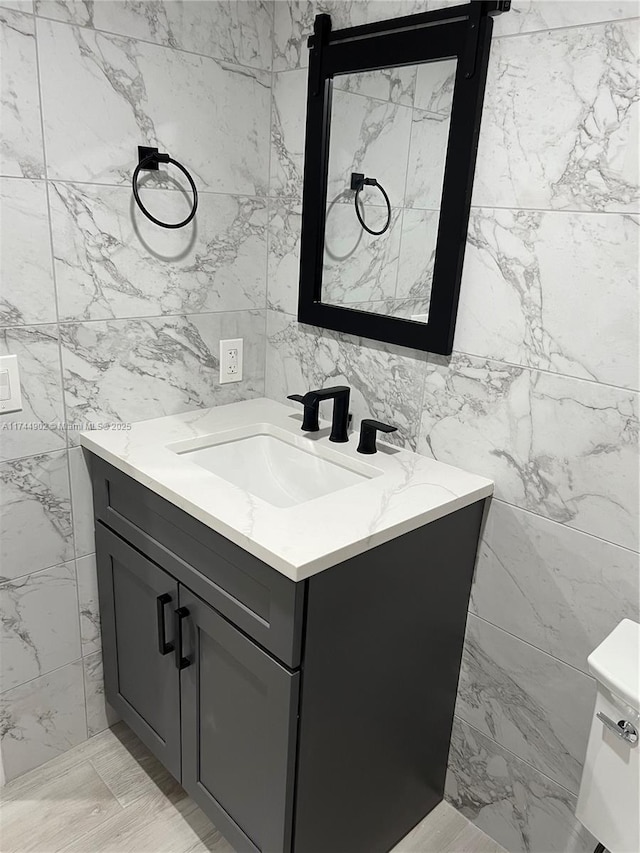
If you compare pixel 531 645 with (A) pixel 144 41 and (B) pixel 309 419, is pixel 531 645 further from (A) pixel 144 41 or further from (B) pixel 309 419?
(A) pixel 144 41

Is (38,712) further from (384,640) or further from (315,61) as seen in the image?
(315,61)

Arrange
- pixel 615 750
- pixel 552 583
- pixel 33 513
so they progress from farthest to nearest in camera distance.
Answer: pixel 33 513 → pixel 552 583 → pixel 615 750

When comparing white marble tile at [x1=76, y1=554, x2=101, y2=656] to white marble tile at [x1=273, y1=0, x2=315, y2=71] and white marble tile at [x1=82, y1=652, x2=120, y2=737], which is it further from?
white marble tile at [x1=273, y1=0, x2=315, y2=71]

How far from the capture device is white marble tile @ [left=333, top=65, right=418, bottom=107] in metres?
1.50

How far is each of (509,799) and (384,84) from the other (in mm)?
1779

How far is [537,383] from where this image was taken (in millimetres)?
1384

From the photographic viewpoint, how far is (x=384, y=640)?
138 centimetres

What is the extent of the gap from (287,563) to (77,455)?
84 centimetres

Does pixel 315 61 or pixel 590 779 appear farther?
pixel 315 61

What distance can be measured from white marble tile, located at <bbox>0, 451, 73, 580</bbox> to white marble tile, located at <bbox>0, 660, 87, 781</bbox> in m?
0.35

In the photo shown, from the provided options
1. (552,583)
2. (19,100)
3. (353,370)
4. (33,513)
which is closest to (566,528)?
(552,583)

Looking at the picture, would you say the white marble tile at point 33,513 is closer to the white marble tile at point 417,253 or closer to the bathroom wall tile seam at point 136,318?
the bathroom wall tile seam at point 136,318

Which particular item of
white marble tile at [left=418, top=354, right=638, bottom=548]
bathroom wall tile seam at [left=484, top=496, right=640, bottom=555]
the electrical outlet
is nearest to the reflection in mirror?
white marble tile at [left=418, top=354, right=638, bottom=548]

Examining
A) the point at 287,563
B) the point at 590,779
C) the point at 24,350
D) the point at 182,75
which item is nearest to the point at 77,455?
the point at 24,350
